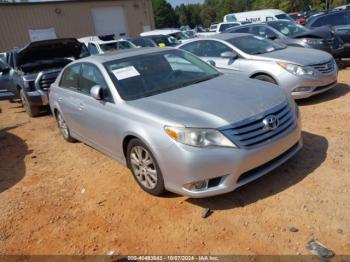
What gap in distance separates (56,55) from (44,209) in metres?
5.68

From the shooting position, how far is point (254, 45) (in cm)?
703

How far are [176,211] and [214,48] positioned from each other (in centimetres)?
472

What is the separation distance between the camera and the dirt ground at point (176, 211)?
9.61 feet

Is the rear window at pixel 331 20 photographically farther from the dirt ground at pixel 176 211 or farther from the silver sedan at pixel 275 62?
the dirt ground at pixel 176 211

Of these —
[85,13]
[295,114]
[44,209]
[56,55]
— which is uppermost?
[85,13]

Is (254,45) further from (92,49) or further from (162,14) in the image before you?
(162,14)

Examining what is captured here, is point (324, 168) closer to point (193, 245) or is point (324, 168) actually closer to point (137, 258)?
point (193, 245)

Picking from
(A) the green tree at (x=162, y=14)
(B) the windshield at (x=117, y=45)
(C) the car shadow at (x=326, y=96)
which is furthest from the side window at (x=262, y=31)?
(A) the green tree at (x=162, y=14)

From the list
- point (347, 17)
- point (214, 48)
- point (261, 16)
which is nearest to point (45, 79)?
point (214, 48)

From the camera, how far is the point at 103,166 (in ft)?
15.7

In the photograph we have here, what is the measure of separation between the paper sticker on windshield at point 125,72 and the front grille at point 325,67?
361cm

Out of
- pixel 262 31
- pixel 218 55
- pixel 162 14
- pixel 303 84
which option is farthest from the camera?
pixel 162 14

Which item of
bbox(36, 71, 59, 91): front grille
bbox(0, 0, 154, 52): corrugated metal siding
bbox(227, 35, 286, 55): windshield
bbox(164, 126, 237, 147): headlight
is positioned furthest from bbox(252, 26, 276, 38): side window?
bbox(0, 0, 154, 52): corrugated metal siding

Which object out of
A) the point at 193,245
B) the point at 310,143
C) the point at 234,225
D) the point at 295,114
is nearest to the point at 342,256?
the point at 234,225
